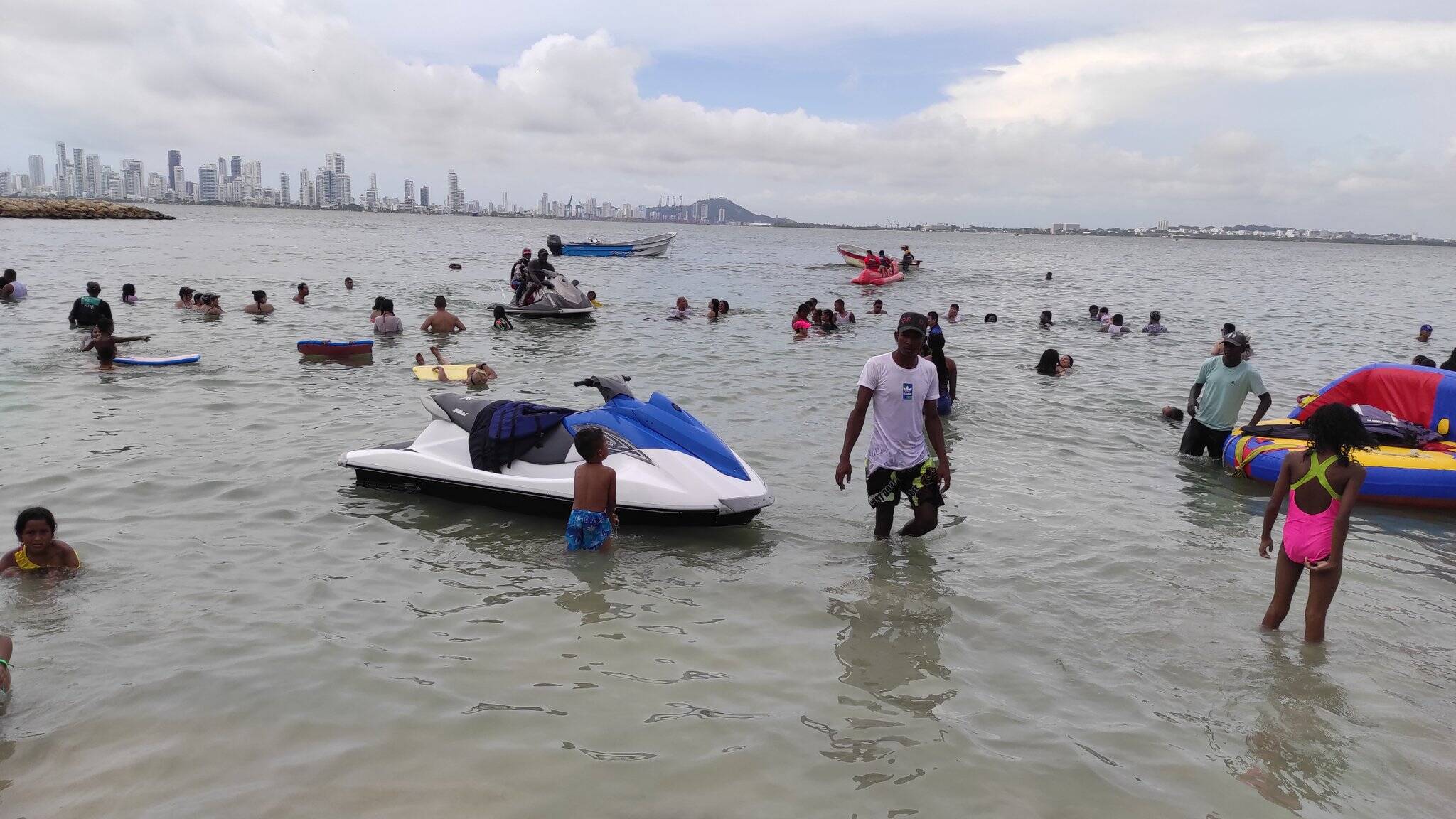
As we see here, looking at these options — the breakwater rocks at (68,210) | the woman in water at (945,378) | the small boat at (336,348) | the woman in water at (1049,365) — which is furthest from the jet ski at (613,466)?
the breakwater rocks at (68,210)

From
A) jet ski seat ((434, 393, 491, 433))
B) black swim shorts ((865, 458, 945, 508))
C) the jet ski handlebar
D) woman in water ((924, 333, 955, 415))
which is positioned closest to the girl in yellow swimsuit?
jet ski seat ((434, 393, 491, 433))

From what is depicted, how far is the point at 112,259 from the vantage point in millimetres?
40438

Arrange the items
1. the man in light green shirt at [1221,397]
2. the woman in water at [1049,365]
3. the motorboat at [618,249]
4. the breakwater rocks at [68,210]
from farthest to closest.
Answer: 1. the breakwater rocks at [68,210]
2. the motorboat at [618,249]
3. the woman in water at [1049,365]
4. the man in light green shirt at [1221,397]

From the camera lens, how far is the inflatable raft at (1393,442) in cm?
905

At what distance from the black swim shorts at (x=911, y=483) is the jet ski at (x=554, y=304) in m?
16.1

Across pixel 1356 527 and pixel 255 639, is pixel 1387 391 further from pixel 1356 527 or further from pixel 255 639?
pixel 255 639

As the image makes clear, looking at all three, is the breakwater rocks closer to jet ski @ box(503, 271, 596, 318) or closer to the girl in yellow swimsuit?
jet ski @ box(503, 271, 596, 318)

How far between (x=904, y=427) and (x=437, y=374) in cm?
983

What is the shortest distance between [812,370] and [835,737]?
12600 mm

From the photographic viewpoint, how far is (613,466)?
754 centimetres

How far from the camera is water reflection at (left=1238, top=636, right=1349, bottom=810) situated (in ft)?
14.3

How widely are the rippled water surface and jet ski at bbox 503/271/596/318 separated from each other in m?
9.37

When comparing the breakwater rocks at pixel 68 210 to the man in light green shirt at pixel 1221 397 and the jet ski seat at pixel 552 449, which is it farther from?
the man in light green shirt at pixel 1221 397

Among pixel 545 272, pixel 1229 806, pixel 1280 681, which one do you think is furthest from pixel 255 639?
pixel 545 272
